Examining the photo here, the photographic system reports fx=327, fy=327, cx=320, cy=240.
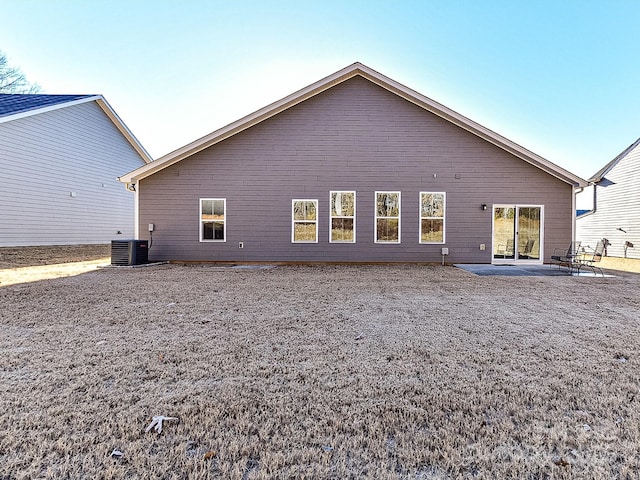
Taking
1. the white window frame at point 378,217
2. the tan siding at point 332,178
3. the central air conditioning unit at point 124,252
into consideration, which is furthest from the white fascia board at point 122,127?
the white window frame at point 378,217

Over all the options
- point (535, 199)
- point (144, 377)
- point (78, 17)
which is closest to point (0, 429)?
point (144, 377)

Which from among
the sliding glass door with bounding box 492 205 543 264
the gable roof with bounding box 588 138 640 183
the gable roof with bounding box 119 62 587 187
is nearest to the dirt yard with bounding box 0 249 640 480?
the sliding glass door with bounding box 492 205 543 264

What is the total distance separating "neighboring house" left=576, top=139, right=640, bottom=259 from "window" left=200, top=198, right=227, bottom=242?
49.3 feet

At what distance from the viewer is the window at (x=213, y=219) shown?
1059 cm

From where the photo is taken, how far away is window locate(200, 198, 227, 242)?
1059 cm

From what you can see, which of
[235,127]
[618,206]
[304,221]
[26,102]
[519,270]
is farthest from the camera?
[618,206]

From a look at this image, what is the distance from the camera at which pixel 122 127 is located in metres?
17.1

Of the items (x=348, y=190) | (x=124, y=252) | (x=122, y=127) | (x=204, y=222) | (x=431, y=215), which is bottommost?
(x=124, y=252)

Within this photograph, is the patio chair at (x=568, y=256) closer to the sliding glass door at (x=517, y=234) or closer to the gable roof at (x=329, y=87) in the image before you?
the sliding glass door at (x=517, y=234)

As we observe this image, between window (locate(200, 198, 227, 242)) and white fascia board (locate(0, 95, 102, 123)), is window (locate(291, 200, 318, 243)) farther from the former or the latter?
white fascia board (locate(0, 95, 102, 123))

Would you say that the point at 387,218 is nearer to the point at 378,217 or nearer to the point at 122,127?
the point at 378,217

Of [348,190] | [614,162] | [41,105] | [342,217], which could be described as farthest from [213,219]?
[614,162]

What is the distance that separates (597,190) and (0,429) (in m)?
22.6

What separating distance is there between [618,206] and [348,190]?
46.8 ft
